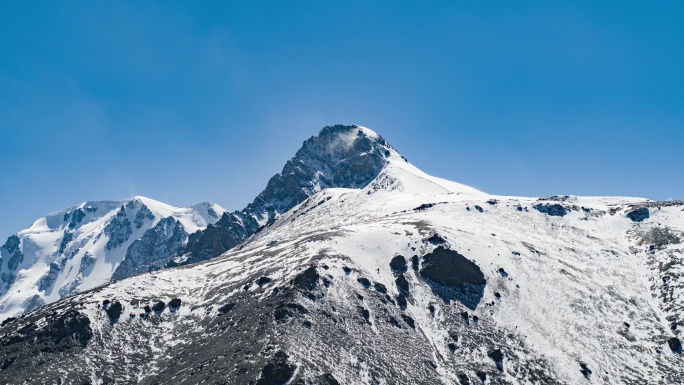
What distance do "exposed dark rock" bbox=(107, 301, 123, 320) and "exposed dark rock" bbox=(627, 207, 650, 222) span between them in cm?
15323

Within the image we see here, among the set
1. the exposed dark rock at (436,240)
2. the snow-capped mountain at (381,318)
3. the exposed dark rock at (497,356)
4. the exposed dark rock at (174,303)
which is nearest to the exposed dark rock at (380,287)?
the snow-capped mountain at (381,318)

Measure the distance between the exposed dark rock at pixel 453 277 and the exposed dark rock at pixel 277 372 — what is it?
48.3m

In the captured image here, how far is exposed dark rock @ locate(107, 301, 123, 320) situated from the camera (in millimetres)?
111688

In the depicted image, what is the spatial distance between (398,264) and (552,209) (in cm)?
8627

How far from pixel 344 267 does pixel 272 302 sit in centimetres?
2131

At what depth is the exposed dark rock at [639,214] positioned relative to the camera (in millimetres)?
179875

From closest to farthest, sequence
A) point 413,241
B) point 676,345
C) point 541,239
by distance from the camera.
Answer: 1. point 676,345
2. point 413,241
3. point 541,239

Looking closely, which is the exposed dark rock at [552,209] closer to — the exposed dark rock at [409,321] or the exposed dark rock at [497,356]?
the exposed dark rock at [497,356]

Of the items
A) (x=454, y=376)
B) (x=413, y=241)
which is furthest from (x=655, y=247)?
(x=454, y=376)

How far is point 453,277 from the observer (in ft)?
431

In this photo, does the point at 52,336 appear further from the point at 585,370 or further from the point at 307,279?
the point at 585,370

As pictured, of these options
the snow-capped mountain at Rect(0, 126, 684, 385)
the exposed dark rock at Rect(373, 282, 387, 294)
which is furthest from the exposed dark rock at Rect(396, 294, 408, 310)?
the exposed dark rock at Rect(373, 282, 387, 294)

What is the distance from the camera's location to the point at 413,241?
147125 millimetres

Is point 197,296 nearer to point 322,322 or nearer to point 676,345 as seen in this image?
point 322,322
